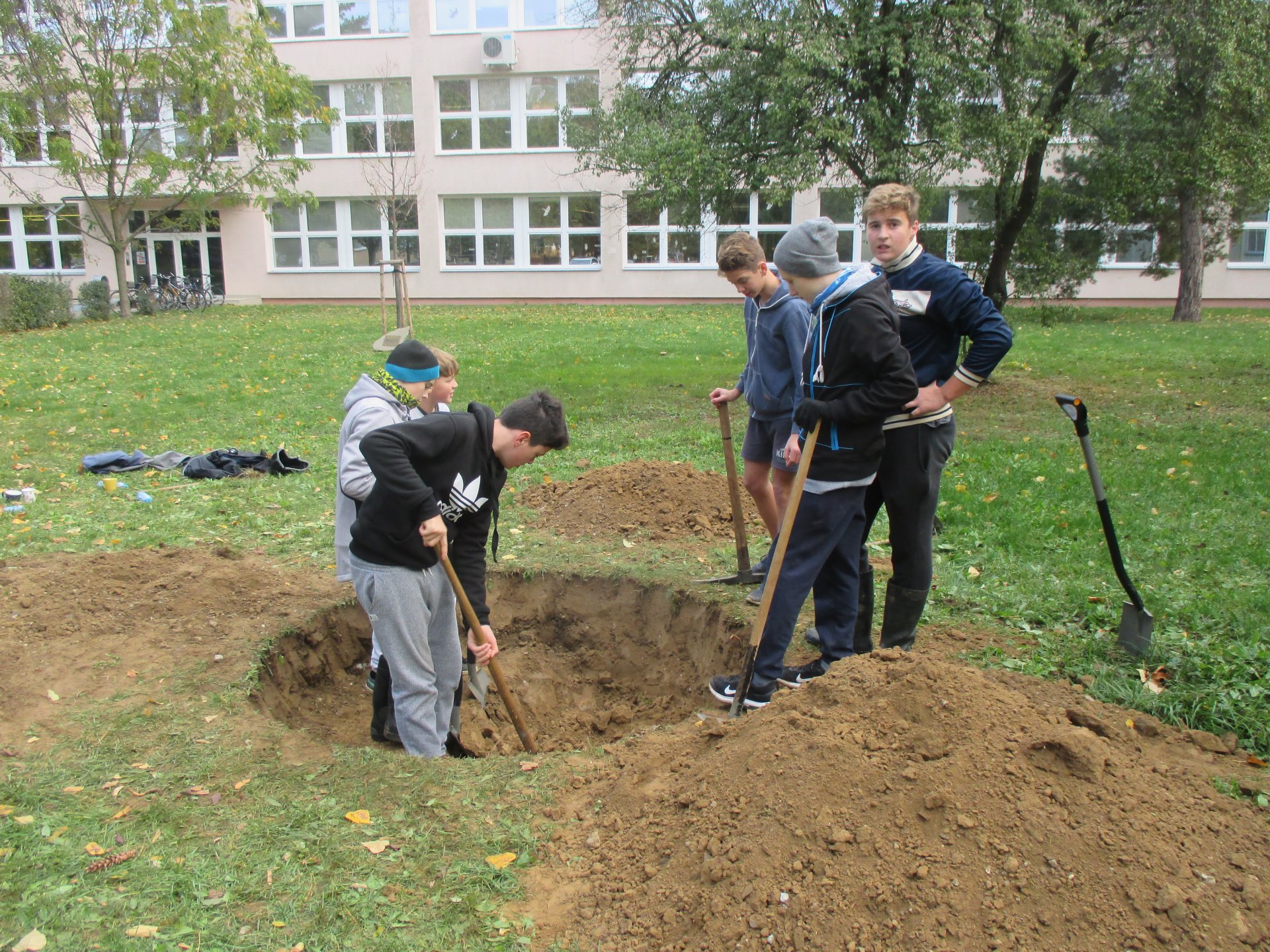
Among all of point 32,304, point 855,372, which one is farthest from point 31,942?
point 32,304

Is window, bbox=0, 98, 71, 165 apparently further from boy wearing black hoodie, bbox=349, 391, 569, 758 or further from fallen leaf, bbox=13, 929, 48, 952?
fallen leaf, bbox=13, 929, 48, 952

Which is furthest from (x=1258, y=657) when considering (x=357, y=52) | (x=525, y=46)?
(x=357, y=52)

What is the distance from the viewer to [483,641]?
13.0ft

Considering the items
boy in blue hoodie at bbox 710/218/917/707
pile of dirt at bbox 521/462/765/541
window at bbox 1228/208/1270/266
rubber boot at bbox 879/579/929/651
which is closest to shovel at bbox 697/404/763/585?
pile of dirt at bbox 521/462/765/541

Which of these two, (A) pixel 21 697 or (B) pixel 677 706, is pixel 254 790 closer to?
(A) pixel 21 697

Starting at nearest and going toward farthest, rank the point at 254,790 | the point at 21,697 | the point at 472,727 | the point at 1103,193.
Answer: the point at 254,790 → the point at 21,697 → the point at 472,727 → the point at 1103,193

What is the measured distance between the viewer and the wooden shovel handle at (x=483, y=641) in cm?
369

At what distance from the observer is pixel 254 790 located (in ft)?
10.8

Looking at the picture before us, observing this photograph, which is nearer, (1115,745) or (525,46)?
(1115,745)

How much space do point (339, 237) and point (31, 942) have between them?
95.5 feet

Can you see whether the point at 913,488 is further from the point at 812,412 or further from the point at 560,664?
the point at 560,664

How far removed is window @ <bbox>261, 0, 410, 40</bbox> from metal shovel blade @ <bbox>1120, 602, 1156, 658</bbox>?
2898 cm

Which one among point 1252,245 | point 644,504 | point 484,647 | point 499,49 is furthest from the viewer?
point 1252,245

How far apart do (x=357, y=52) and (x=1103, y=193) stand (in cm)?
2135
